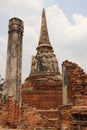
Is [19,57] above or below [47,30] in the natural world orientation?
below

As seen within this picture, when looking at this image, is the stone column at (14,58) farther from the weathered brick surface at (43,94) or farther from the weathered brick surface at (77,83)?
the weathered brick surface at (43,94)

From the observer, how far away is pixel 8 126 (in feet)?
40.2

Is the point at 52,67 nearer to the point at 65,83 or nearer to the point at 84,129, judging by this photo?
the point at 65,83

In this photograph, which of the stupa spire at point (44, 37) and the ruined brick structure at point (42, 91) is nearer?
the ruined brick structure at point (42, 91)

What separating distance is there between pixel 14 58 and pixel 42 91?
28.0ft

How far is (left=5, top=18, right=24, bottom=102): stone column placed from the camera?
43.1 ft

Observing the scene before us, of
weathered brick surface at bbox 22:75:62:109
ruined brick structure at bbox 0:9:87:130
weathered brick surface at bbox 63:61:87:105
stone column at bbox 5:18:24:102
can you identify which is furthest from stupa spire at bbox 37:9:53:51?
weathered brick surface at bbox 63:61:87:105

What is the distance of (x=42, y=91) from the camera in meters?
21.6

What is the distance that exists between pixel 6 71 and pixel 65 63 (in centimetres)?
347

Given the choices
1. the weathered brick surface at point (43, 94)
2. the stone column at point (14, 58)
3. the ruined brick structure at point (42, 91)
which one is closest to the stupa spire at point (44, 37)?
the ruined brick structure at point (42, 91)

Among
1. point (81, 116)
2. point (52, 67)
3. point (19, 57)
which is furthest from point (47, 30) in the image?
point (81, 116)

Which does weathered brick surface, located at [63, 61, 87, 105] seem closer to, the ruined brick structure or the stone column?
the ruined brick structure

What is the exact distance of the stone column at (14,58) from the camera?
517 inches

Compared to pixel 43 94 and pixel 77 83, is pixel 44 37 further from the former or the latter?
pixel 77 83
